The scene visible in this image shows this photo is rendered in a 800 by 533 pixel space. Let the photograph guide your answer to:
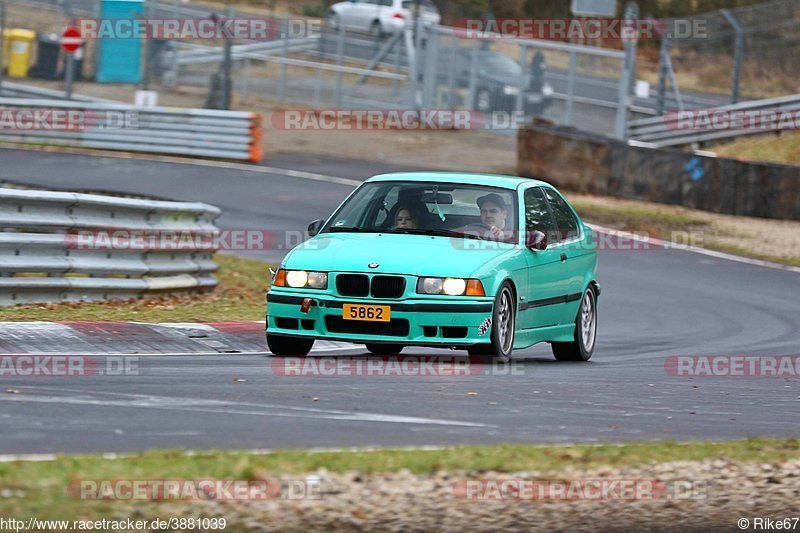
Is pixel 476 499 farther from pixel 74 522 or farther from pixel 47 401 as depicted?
pixel 47 401

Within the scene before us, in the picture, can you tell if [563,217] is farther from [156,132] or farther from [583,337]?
[156,132]

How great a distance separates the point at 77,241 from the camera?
1345 cm

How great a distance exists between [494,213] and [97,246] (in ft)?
14.2

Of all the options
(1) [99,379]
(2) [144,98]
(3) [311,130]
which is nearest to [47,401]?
(1) [99,379]

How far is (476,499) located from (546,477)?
0.41 metres


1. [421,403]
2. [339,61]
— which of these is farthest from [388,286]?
[339,61]

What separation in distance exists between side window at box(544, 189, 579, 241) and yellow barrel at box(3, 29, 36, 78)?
27758 mm

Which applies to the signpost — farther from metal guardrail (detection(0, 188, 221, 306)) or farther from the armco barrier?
metal guardrail (detection(0, 188, 221, 306))

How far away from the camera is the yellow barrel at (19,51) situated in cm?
3797

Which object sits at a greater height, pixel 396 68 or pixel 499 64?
pixel 499 64

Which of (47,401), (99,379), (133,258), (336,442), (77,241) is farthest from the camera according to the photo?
(133,258)

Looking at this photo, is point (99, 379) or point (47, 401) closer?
Result: point (47, 401)

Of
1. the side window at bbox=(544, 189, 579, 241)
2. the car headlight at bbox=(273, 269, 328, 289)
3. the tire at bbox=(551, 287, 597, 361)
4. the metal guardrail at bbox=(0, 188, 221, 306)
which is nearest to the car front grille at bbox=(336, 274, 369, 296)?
the car headlight at bbox=(273, 269, 328, 289)

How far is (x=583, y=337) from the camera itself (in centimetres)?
1230
